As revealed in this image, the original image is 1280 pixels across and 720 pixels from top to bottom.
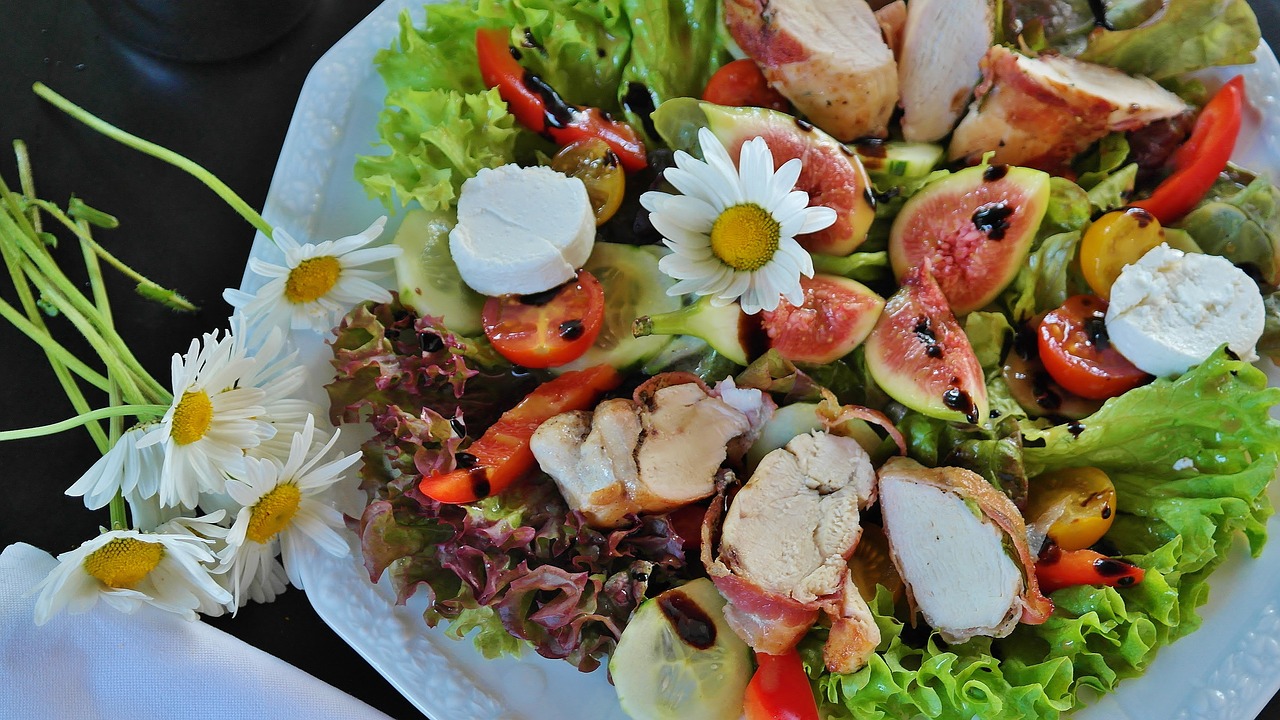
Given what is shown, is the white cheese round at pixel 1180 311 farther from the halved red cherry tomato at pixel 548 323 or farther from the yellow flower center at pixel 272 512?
the yellow flower center at pixel 272 512

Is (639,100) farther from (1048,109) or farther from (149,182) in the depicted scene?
(149,182)

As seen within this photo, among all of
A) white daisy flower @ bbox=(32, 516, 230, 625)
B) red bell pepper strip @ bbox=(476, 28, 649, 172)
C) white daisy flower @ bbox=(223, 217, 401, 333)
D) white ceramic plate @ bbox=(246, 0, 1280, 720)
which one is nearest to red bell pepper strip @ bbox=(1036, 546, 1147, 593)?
white ceramic plate @ bbox=(246, 0, 1280, 720)

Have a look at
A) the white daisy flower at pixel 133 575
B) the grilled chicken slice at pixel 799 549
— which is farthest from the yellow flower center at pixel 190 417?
the grilled chicken slice at pixel 799 549

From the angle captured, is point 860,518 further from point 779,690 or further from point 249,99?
point 249,99

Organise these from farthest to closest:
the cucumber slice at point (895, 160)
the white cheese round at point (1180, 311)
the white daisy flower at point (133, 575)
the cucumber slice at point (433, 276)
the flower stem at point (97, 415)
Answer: the cucumber slice at point (895, 160)
the cucumber slice at point (433, 276)
the white cheese round at point (1180, 311)
the white daisy flower at point (133, 575)
the flower stem at point (97, 415)

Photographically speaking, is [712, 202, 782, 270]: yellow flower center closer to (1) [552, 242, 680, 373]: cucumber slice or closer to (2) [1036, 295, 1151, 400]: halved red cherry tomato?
(1) [552, 242, 680, 373]: cucumber slice

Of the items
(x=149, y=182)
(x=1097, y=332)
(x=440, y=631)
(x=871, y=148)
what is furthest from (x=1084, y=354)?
(x=149, y=182)
